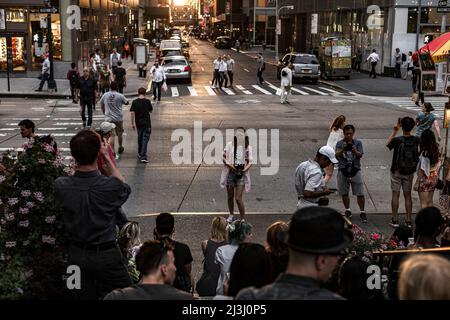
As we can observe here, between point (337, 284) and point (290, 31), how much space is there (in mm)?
71039

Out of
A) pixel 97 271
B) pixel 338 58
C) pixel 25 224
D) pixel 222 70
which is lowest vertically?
pixel 97 271

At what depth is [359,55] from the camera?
148ft

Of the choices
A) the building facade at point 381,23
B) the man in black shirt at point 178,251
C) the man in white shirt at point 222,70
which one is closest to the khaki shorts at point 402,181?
the man in black shirt at point 178,251

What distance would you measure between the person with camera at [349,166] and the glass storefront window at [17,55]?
29.1 meters

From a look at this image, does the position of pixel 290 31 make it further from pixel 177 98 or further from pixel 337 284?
pixel 337 284

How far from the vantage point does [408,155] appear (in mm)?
10102

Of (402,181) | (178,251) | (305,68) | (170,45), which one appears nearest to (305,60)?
(305,68)

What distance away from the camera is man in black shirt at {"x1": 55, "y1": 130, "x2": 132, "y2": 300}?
507cm

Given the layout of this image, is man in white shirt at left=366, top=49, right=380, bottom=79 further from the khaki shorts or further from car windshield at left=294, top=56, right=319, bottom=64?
the khaki shorts

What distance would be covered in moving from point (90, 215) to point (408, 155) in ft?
21.4

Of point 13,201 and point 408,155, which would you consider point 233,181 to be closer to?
point 408,155

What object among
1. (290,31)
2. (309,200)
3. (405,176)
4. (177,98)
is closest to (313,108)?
(177,98)

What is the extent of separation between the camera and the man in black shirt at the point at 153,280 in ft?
12.8

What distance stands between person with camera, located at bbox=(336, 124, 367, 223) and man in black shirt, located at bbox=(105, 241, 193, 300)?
6603mm
